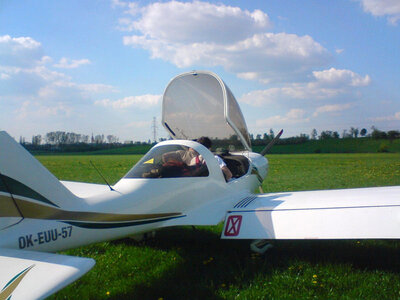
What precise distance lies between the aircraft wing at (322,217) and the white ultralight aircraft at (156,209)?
11 millimetres

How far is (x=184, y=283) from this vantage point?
13.2 ft

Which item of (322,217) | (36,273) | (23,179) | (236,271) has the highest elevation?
(23,179)

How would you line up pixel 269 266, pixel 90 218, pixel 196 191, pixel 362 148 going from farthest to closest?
pixel 362 148
pixel 196 191
pixel 269 266
pixel 90 218

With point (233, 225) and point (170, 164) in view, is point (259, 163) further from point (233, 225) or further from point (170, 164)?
point (170, 164)

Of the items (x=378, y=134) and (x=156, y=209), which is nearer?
(x=156, y=209)

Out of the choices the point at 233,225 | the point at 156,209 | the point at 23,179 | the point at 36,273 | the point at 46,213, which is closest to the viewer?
the point at 36,273

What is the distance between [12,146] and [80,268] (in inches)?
52.6

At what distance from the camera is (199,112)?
7.74 m

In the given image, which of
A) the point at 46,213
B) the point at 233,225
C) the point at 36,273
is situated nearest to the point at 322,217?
the point at 233,225

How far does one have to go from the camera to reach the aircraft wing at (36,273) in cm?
216

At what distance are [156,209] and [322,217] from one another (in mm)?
2071

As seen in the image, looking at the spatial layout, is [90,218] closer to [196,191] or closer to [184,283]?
[184,283]

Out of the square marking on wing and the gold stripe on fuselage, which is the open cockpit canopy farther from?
the gold stripe on fuselage

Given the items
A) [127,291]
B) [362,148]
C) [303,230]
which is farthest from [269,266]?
[362,148]
